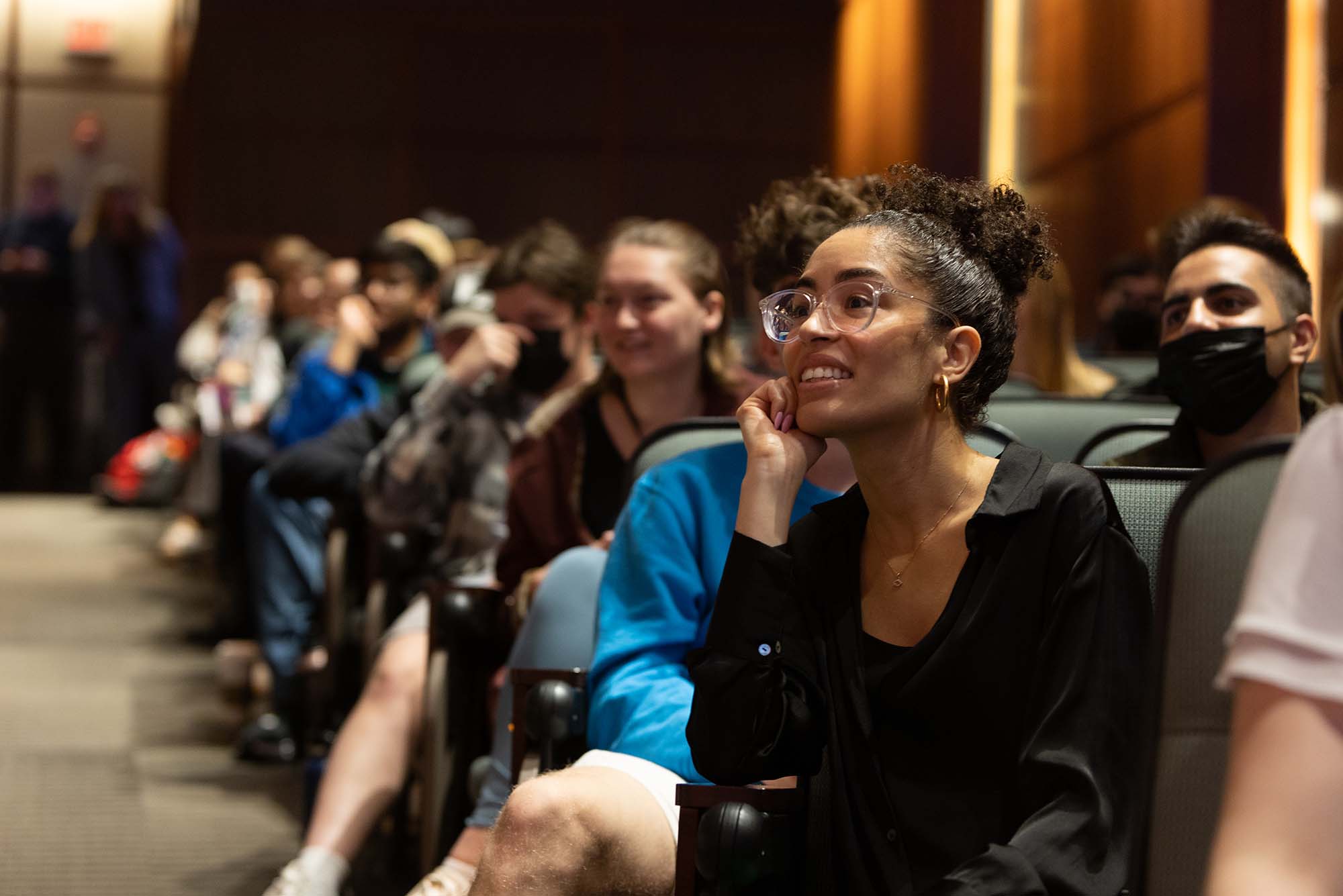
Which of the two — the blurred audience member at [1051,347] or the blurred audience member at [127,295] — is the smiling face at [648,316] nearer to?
the blurred audience member at [1051,347]

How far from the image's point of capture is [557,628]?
90.6 inches

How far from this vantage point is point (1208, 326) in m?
2.24

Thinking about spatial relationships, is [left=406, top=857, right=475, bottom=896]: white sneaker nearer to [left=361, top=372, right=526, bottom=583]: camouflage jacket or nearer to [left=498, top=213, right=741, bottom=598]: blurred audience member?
[left=498, top=213, right=741, bottom=598]: blurred audience member

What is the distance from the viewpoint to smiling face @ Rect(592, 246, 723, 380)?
2.65 m

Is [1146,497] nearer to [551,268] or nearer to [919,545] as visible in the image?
[919,545]

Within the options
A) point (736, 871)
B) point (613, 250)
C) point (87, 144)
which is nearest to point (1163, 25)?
point (613, 250)

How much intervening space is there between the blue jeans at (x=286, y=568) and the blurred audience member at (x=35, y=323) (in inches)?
201

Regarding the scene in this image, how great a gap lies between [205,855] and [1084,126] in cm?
494

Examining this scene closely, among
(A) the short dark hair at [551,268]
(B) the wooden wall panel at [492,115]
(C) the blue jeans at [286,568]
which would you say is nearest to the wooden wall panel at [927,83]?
(B) the wooden wall panel at [492,115]

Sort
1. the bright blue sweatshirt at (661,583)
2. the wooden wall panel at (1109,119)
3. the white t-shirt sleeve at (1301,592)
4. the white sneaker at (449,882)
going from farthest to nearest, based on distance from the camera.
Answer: the wooden wall panel at (1109,119), the white sneaker at (449,882), the bright blue sweatshirt at (661,583), the white t-shirt sleeve at (1301,592)

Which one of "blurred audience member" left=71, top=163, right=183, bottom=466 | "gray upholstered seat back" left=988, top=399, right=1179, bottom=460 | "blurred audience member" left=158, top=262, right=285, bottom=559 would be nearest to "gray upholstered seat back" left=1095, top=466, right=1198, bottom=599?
"gray upholstered seat back" left=988, top=399, right=1179, bottom=460

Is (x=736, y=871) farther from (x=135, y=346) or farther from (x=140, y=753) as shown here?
(x=135, y=346)

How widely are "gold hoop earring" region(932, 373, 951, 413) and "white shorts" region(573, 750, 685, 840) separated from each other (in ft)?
1.62

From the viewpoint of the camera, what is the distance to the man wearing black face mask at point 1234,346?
2217 mm
